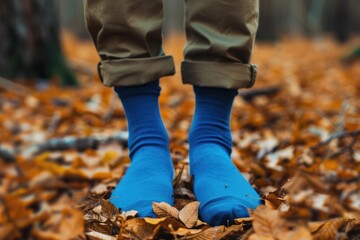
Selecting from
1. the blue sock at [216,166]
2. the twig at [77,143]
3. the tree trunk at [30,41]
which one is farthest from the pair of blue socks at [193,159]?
the tree trunk at [30,41]

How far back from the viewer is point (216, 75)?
1.18m

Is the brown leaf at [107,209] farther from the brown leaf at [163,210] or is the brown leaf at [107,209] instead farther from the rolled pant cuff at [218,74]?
the rolled pant cuff at [218,74]

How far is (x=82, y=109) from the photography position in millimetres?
2516

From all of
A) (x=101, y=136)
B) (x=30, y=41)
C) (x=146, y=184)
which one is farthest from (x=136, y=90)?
(x=30, y=41)

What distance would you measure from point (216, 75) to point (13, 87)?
220 centimetres

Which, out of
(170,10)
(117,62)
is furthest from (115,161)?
(170,10)

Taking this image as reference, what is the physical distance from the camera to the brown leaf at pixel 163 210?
3.29 feet

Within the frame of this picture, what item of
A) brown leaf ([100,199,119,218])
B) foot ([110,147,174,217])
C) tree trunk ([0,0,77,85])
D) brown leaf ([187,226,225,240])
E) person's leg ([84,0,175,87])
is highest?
tree trunk ([0,0,77,85])

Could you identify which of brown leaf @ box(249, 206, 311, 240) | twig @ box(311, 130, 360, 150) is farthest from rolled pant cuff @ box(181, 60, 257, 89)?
twig @ box(311, 130, 360, 150)

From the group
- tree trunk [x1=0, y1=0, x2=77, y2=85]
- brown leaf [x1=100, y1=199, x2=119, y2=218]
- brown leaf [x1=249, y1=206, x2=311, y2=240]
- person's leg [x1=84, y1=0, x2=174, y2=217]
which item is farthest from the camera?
tree trunk [x1=0, y1=0, x2=77, y2=85]

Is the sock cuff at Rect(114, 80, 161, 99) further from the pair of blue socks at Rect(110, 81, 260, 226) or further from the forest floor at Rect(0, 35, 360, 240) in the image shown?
the forest floor at Rect(0, 35, 360, 240)

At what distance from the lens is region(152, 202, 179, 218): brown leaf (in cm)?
100

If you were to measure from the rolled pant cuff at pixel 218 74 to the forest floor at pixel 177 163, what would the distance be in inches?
11.4

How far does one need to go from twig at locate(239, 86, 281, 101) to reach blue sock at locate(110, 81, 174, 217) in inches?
69.0
